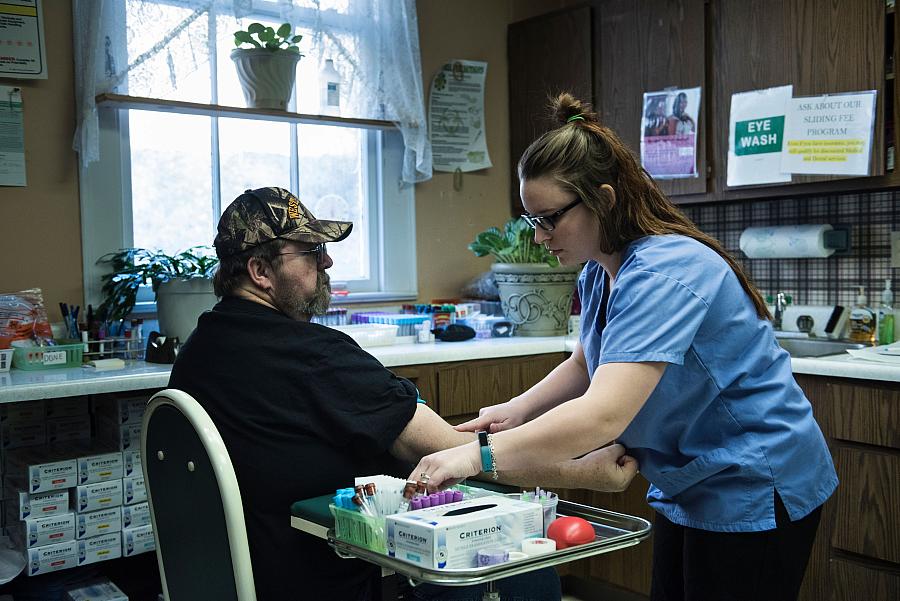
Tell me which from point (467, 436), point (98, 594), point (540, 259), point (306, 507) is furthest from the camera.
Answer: point (540, 259)

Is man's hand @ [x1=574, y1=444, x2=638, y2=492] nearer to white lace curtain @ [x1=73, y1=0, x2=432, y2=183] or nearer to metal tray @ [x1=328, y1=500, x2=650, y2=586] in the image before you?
metal tray @ [x1=328, y1=500, x2=650, y2=586]

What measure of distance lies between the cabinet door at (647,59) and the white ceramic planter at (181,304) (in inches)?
64.2

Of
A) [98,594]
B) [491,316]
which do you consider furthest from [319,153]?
[98,594]

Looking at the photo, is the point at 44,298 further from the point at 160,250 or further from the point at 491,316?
the point at 491,316

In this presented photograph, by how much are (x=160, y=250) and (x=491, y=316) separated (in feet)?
3.96

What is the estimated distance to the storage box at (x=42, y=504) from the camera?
7.32 feet

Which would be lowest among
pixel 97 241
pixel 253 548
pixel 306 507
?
pixel 253 548

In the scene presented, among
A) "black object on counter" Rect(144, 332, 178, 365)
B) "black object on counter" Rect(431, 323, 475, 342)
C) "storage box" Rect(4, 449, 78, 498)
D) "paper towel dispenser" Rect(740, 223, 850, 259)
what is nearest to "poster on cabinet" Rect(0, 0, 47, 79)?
"black object on counter" Rect(144, 332, 178, 365)

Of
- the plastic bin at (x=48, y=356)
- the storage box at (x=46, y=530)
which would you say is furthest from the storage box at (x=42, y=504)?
the plastic bin at (x=48, y=356)

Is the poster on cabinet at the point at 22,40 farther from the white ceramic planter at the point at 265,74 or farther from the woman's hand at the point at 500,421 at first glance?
the woman's hand at the point at 500,421

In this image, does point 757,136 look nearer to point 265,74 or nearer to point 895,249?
point 895,249

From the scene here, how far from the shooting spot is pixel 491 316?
3344 mm

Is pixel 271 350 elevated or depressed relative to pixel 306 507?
elevated

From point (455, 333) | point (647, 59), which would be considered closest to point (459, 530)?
point (455, 333)
